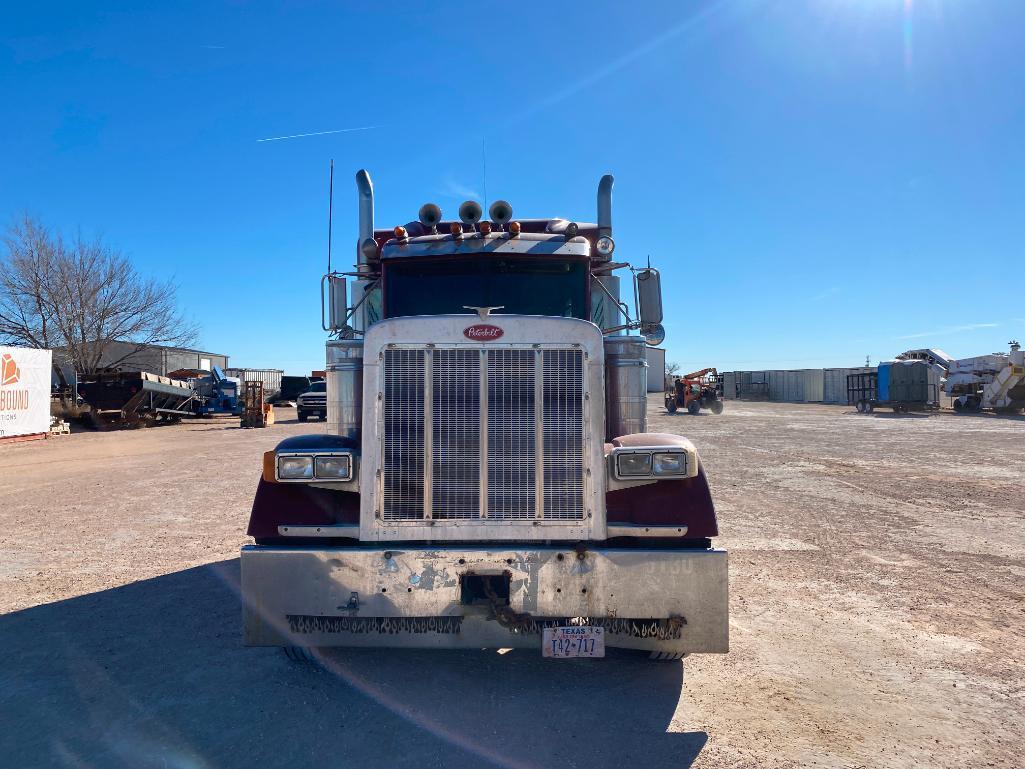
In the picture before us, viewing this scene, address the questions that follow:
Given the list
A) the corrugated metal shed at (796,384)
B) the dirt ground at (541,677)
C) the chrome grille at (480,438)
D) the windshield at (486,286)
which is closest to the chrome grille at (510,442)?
the chrome grille at (480,438)

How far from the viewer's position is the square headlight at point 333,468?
3.44 meters

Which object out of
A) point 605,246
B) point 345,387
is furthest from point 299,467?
point 605,246

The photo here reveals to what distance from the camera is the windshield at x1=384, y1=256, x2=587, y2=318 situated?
4.63m

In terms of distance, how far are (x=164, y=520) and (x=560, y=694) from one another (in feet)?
21.0

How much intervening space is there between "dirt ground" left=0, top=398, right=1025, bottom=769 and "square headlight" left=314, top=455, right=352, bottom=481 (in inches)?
47.3

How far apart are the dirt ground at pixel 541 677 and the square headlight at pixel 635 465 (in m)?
1.22

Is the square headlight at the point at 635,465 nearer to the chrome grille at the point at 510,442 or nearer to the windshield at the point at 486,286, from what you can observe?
the chrome grille at the point at 510,442

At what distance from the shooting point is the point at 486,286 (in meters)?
4.65

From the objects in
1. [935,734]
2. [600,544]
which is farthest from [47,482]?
[935,734]

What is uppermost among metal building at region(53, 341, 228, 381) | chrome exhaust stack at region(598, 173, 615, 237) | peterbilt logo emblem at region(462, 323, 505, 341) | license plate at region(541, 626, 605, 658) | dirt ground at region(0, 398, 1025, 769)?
metal building at region(53, 341, 228, 381)

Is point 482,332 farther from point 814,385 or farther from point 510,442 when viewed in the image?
point 814,385

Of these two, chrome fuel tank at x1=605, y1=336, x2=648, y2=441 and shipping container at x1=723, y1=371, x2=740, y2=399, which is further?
shipping container at x1=723, y1=371, x2=740, y2=399

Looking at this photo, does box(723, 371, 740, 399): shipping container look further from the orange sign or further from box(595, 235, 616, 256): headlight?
box(595, 235, 616, 256): headlight

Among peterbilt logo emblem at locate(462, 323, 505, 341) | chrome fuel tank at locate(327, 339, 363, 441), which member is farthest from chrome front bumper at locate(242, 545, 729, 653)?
peterbilt logo emblem at locate(462, 323, 505, 341)
